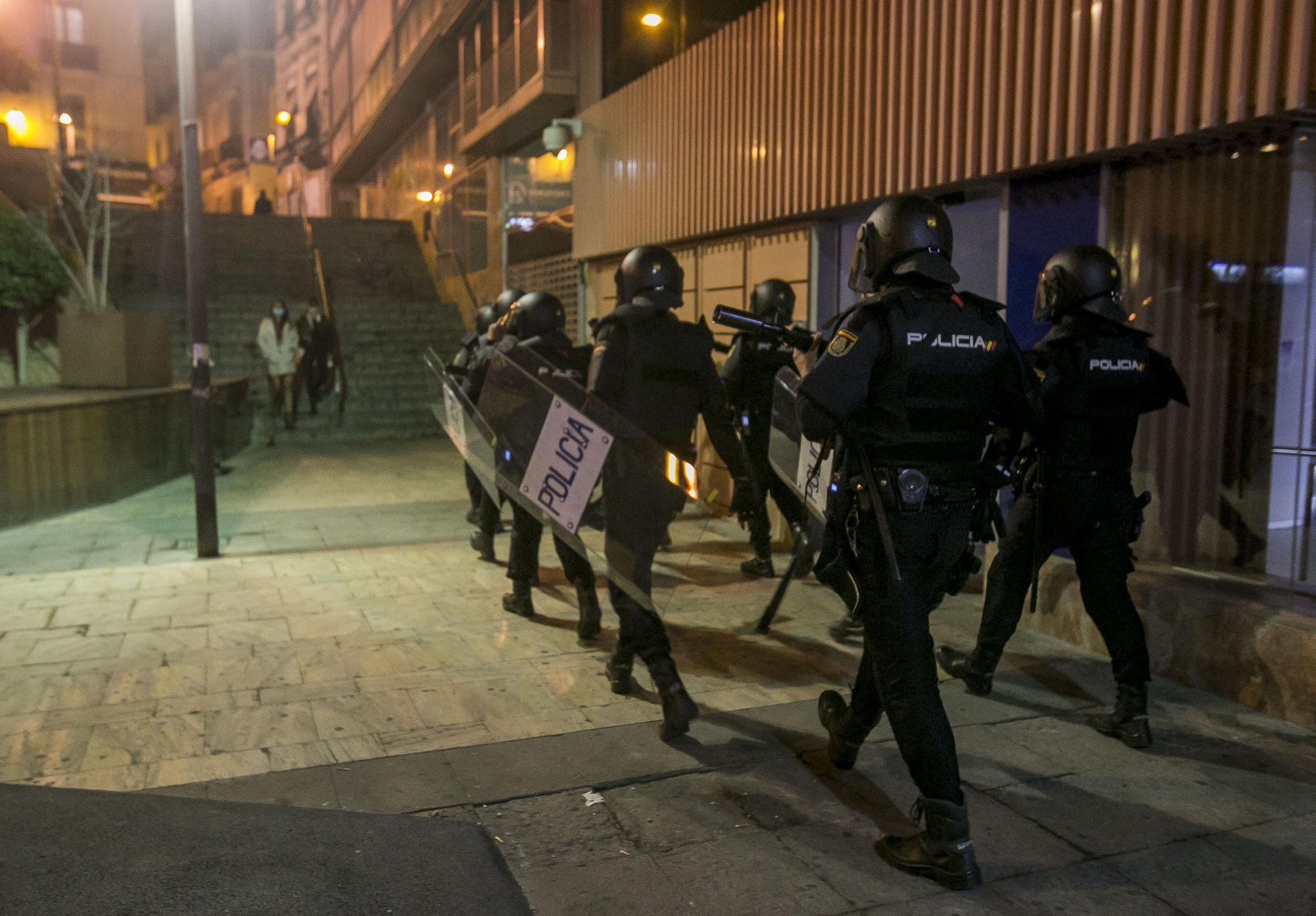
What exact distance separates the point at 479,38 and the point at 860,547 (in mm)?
17440

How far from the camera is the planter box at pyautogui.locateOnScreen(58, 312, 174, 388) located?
12.0 metres

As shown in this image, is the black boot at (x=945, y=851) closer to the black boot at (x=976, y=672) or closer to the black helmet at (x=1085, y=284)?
the black boot at (x=976, y=672)

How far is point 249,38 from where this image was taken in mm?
52625

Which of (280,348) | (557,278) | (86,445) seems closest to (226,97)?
(280,348)

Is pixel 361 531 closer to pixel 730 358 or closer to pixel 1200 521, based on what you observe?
pixel 730 358

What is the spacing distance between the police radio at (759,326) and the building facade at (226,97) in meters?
48.8

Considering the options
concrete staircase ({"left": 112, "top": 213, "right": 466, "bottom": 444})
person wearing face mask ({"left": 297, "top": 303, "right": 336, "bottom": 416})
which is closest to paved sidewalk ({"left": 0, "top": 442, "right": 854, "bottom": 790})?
person wearing face mask ({"left": 297, "top": 303, "right": 336, "bottom": 416})

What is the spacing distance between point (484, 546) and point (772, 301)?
2746mm

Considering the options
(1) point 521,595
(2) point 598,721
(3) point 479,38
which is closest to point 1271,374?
(2) point 598,721

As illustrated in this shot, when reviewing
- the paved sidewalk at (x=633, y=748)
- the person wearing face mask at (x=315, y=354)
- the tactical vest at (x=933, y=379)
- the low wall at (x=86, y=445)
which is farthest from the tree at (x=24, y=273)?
the tactical vest at (x=933, y=379)

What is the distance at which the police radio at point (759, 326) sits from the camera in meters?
3.93

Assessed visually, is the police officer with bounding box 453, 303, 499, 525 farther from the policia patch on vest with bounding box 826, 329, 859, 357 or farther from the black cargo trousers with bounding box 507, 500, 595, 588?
the policia patch on vest with bounding box 826, 329, 859, 357

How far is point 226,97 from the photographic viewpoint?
179ft

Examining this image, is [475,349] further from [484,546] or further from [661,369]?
[661,369]
